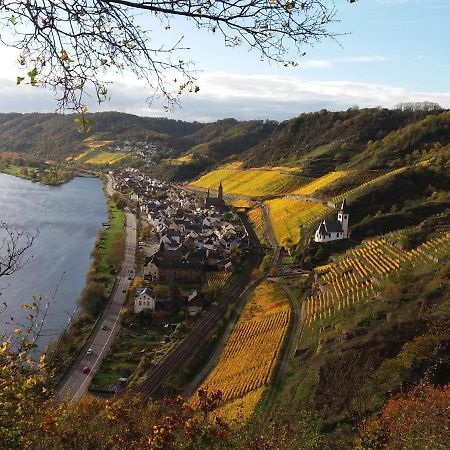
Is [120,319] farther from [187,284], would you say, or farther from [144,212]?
[144,212]

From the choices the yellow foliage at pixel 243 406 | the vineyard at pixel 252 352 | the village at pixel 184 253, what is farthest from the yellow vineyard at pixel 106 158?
the yellow foliage at pixel 243 406

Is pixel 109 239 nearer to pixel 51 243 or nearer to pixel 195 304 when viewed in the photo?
pixel 51 243

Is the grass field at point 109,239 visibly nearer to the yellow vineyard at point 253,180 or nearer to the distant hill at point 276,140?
the distant hill at point 276,140

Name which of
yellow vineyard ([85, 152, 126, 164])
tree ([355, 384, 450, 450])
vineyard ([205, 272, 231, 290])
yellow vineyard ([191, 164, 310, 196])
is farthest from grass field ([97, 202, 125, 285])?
yellow vineyard ([85, 152, 126, 164])

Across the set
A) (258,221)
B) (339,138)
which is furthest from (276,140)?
(258,221)

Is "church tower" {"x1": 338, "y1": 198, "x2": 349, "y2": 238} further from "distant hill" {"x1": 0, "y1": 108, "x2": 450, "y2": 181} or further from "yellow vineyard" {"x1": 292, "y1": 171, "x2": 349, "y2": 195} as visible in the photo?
"distant hill" {"x1": 0, "y1": 108, "x2": 450, "y2": 181}

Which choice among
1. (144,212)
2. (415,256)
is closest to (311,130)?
(144,212)
